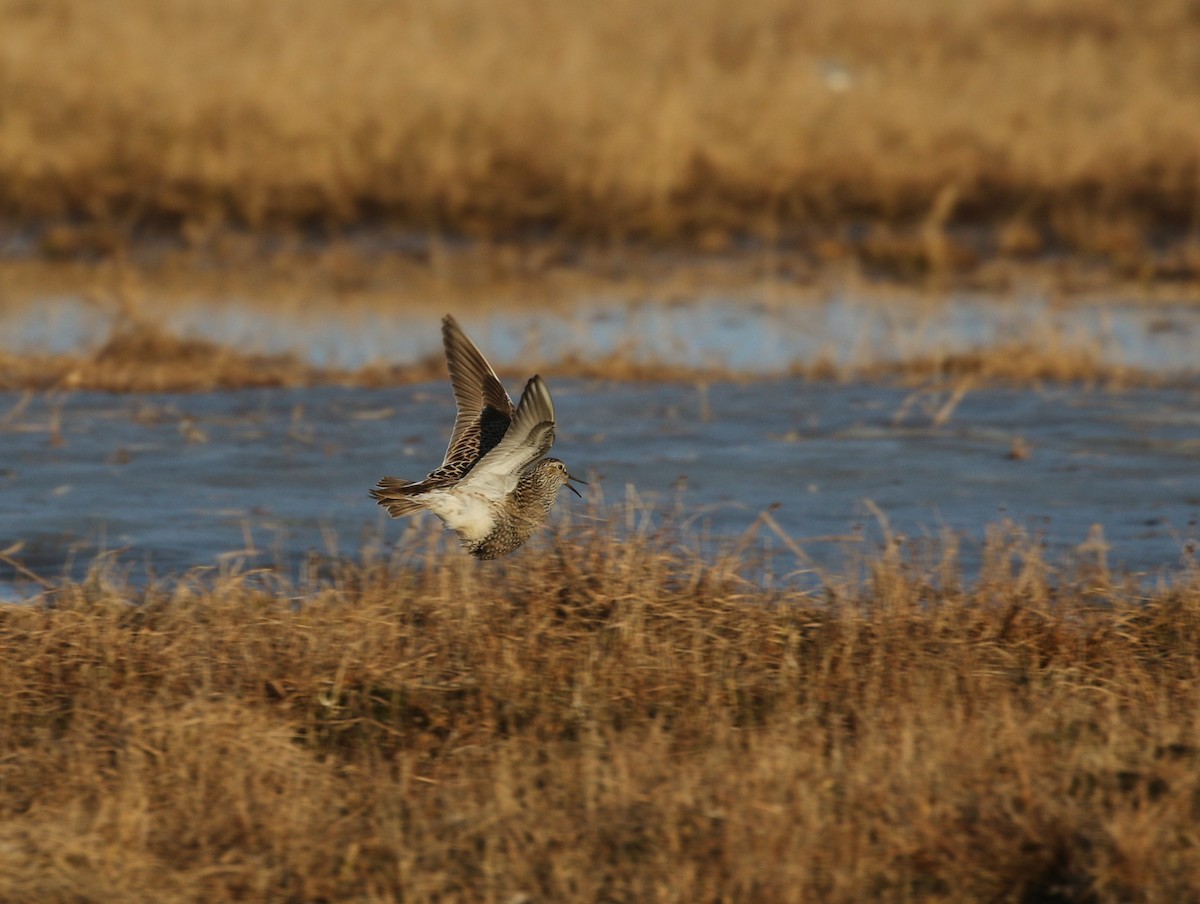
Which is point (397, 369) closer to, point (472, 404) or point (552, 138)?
point (472, 404)

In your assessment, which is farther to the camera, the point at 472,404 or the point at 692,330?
the point at 692,330

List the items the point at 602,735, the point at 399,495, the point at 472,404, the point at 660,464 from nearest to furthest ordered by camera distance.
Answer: the point at 602,735, the point at 399,495, the point at 472,404, the point at 660,464

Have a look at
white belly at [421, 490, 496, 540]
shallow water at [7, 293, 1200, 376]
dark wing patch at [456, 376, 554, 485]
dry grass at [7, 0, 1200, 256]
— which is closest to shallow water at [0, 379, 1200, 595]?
white belly at [421, 490, 496, 540]

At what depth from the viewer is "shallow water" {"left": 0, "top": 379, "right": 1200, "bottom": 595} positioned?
832 cm

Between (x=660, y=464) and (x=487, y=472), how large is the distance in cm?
345

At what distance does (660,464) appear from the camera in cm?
980

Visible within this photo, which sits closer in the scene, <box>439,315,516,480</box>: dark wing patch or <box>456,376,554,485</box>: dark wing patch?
<box>456,376,554,485</box>: dark wing patch

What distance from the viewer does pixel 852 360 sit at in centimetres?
1238

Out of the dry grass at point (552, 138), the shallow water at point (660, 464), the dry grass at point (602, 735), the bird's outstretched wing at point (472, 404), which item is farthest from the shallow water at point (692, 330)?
the dry grass at point (602, 735)

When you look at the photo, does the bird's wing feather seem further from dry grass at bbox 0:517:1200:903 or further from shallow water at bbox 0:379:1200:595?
shallow water at bbox 0:379:1200:595

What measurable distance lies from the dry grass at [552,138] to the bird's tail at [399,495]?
36.0ft

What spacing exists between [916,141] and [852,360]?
7.88 meters

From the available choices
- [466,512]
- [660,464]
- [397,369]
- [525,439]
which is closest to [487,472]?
[466,512]

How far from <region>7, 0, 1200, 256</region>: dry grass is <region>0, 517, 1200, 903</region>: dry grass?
35.4ft
